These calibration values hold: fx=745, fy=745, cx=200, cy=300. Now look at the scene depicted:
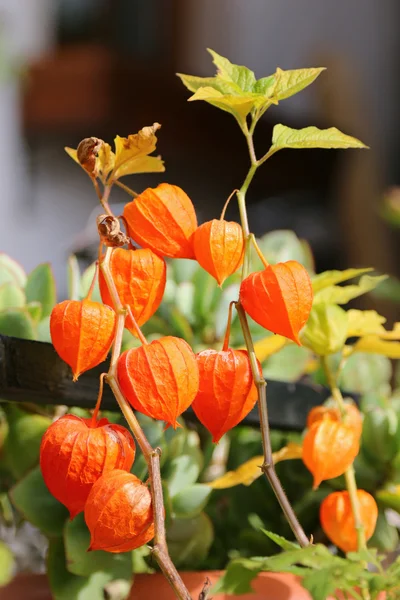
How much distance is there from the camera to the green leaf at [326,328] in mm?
428

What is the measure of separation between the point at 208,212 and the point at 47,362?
1.81 meters

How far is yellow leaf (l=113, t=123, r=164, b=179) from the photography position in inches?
13.4

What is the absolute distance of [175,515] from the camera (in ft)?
1.34

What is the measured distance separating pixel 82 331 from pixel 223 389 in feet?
0.22

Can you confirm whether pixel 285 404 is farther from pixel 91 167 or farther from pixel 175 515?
pixel 91 167

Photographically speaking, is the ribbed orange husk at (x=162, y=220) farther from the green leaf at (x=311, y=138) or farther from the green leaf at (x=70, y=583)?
the green leaf at (x=70, y=583)

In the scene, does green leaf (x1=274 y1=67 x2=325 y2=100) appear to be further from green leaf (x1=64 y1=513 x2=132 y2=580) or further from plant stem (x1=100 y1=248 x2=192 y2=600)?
green leaf (x1=64 y1=513 x2=132 y2=580)

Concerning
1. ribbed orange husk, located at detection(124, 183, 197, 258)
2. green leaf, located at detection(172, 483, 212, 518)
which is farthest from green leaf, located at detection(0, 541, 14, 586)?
ribbed orange husk, located at detection(124, 183, 197, 258)

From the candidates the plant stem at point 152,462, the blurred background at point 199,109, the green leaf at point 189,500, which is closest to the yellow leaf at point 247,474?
the green leaf at point 189,500

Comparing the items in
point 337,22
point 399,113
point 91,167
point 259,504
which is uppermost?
point 337,22

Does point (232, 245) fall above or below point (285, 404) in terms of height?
above

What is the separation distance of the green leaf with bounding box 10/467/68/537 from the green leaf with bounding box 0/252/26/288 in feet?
0.45

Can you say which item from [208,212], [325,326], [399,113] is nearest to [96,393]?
[325,326]

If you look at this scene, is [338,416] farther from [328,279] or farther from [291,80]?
[291,80]
